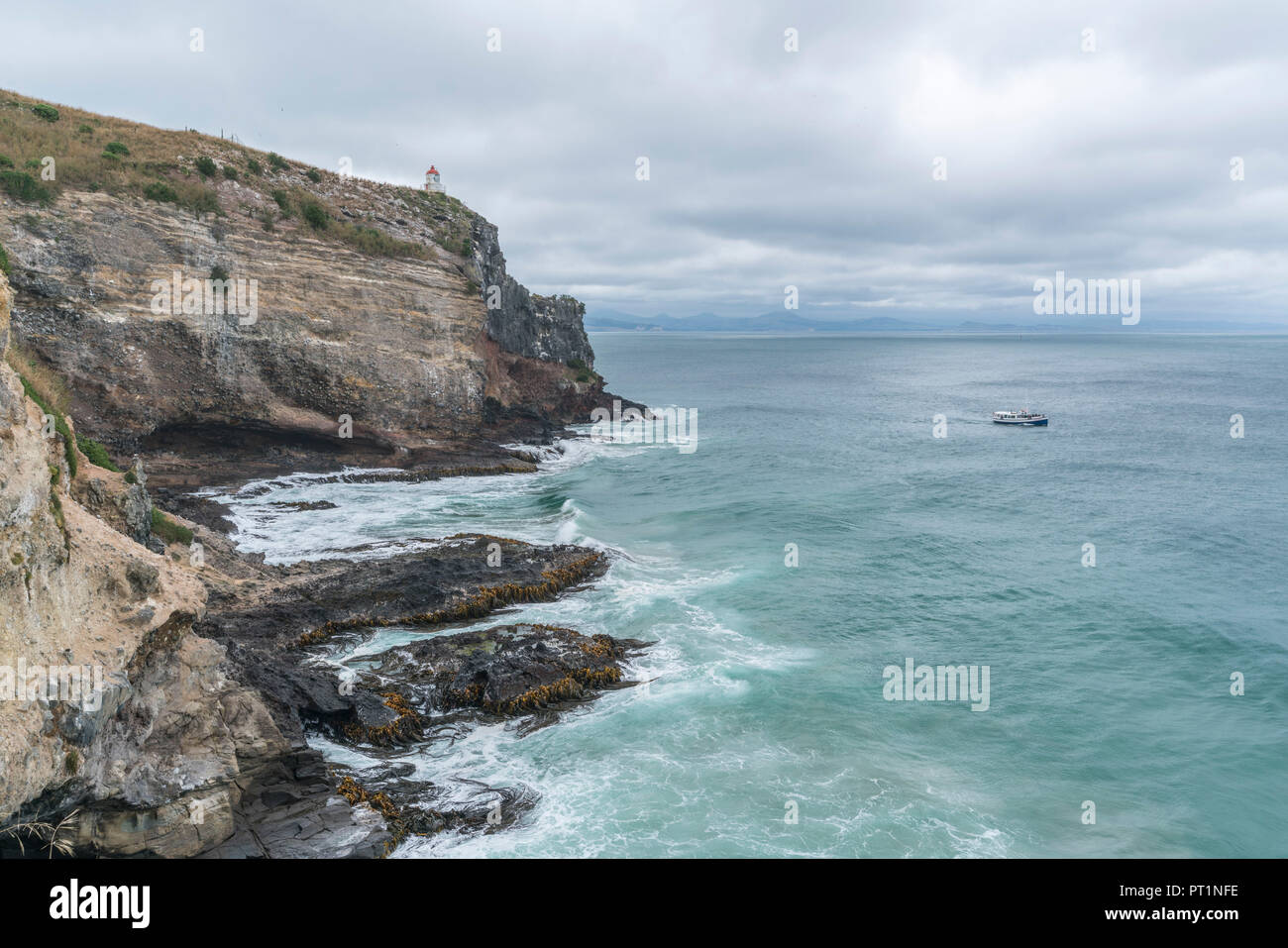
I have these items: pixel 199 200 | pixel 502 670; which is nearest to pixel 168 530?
pixel 502 670

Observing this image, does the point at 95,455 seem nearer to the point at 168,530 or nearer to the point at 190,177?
the point at 168,530

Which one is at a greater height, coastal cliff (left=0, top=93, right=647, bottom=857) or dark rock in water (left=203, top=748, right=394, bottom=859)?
coastal cliff (left=0, top=93, right=647, bottom=857)

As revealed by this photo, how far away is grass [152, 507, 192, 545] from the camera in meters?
22.4

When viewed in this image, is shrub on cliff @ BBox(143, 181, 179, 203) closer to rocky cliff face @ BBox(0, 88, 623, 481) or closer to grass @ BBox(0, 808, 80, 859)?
rocky cliff face @ BBox(0, 88, 623, 481)

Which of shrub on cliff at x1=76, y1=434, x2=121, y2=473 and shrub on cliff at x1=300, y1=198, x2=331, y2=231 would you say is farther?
shrub on cliff at x1=300, y1=198, x2=331, y2=231

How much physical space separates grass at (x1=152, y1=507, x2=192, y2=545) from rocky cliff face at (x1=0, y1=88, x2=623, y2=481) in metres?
17.0

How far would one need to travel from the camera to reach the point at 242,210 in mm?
43500

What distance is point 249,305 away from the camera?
136ft

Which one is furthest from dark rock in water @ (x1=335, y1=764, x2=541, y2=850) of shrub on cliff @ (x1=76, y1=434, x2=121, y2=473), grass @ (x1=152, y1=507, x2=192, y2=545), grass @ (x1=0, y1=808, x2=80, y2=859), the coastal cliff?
shrub on cliff @ (x1=76, y1=434, x2=121, y2=473)

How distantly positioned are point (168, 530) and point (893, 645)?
22.4 metres

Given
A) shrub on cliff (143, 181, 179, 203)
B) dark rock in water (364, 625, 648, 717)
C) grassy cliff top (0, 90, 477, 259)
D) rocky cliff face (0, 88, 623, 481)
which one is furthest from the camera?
shrub on cliff (143, 181, 179, 203)

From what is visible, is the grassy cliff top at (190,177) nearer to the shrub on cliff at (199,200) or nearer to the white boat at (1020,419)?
the shrub on cliff at (199,200)

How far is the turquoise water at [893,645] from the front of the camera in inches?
637
